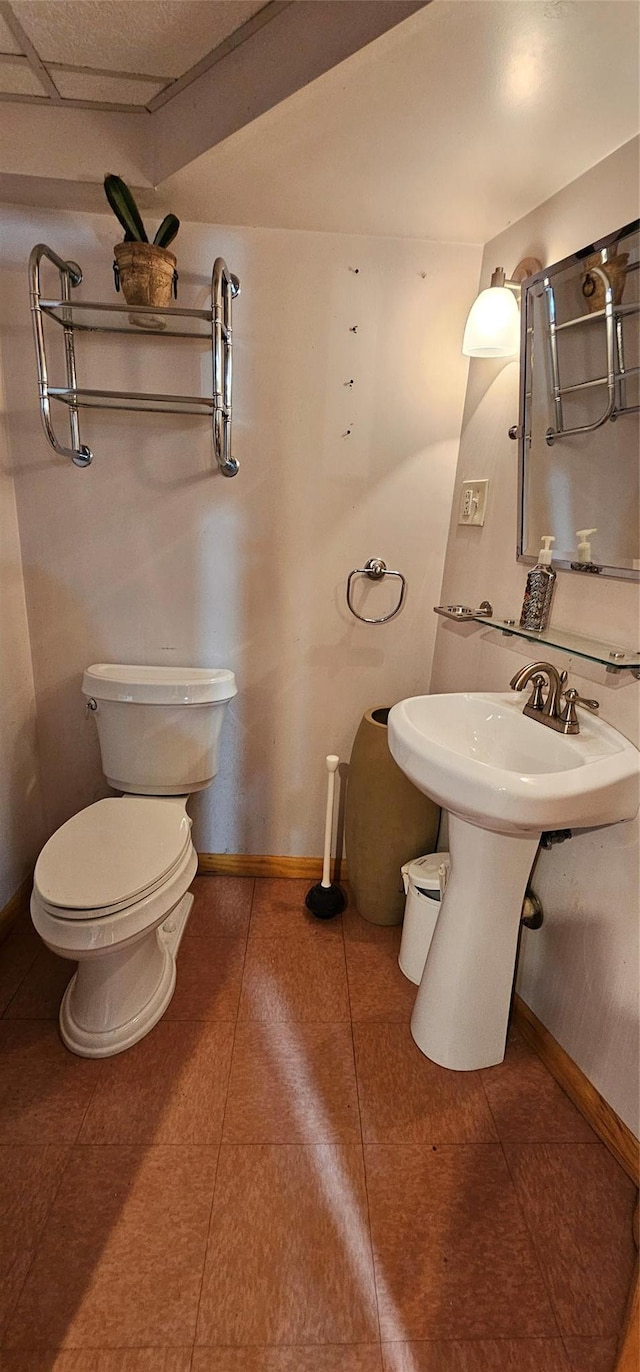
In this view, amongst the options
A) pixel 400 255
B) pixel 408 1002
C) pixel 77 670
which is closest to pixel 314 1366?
pixel 408 1002

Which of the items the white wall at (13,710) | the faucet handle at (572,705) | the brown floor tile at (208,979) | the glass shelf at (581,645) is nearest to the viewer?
the glass shelf at (581,645)

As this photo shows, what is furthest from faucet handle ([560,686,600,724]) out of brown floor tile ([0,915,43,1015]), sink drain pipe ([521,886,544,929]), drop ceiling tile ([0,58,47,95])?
drop ceiling tile ([0,58,47,95])

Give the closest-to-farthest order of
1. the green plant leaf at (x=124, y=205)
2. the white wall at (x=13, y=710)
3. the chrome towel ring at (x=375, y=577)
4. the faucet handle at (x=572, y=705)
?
the faucet handle at (x=572, y=705), the green plant leaf at (x=124, y=205), the white wall at (x=13, y=710), the chrome towel ring at (x=375, y=577)

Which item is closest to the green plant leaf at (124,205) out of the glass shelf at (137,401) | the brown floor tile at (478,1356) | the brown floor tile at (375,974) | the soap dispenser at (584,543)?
the glass shelf at (137,401)

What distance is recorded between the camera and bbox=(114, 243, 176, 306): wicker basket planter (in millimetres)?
1241

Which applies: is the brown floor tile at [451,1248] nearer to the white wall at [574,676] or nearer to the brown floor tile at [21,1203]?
the white wall at [574,676]

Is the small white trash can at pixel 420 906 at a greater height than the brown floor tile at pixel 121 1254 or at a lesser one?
greater

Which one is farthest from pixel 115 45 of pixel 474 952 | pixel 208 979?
pixel 208 979

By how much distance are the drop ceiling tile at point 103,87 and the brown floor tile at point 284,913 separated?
6.73 feet

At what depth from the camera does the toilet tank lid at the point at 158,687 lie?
4.91 ft

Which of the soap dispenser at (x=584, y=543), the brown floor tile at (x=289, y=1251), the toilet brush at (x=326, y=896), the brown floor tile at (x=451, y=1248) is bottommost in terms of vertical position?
the brown floor tile at (x=451, y=1248)

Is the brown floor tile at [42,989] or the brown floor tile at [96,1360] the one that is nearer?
the brown floor tile at [96,1360]

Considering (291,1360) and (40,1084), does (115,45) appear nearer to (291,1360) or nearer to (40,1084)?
(40,1084)

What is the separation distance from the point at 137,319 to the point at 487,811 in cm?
140
